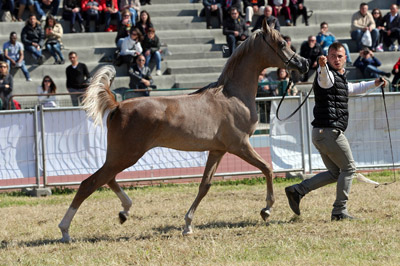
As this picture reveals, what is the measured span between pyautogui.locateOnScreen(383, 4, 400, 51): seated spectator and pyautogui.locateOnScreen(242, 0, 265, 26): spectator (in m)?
3.96

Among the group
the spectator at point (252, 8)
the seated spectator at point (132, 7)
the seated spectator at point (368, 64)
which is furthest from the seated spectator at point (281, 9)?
the seated spectator at point (132, 7)

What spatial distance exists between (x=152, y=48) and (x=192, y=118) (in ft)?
39.0

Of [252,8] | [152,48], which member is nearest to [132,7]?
[152,48]

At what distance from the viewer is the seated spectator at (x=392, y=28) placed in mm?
21344

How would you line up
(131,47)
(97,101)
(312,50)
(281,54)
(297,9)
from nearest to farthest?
(97,101) → (281,54) → (131,47) → (312,50) → (297,9)

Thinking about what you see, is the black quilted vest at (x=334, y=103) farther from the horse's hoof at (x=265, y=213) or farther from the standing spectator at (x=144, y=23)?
the standing spectator at (x=144, y=23)

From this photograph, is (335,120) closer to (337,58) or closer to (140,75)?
(337,58)

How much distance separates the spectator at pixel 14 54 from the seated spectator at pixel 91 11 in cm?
284

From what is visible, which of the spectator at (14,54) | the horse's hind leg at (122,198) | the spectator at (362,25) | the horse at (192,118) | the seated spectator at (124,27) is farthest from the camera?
the spectator at (362,25)

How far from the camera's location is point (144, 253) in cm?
657

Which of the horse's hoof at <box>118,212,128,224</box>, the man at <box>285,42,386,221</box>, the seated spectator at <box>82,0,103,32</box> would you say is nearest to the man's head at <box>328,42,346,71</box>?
the man at <box>285,42,386,221</box>

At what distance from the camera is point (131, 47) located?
1892cm

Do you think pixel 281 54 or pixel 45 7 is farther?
pixel 45 7

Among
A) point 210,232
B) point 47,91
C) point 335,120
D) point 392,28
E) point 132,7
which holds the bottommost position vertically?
point 210,232
